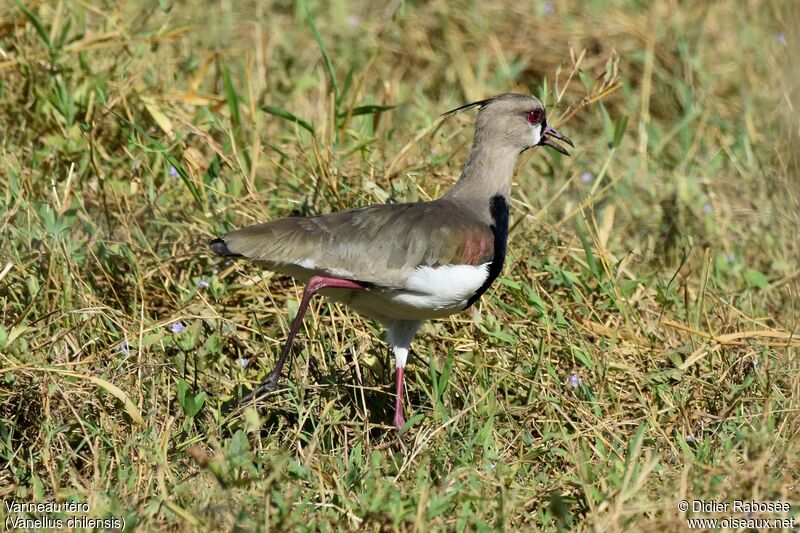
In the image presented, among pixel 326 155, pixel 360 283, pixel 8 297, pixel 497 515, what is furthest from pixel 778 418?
pixel 8 297

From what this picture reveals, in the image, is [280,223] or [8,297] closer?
[280,223]

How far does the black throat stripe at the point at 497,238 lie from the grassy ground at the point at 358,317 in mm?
280

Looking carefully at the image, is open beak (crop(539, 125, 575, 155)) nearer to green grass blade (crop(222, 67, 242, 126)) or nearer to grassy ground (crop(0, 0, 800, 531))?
grassy ground (crop(0, 0, 800, 531))

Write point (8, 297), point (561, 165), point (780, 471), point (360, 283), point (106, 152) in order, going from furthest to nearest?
point (561, 165)
point (106, 152)
point (8, 297)
point (360, 283)
point (780, 471)

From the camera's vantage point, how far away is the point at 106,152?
17.3 ft

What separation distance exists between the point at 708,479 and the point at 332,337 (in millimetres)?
1621

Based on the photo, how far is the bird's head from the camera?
14.8 ft

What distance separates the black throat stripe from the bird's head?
260 mm

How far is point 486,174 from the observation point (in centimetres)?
445

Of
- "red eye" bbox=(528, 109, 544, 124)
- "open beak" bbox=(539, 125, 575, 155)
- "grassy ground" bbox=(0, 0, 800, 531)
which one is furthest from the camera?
"open beak" bbox=(539, 125, 575, 155)

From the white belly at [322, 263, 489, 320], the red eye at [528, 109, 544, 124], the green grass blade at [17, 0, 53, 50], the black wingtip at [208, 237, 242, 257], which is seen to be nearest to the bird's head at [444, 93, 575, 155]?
the red eye at [528, 109, 544, 124]

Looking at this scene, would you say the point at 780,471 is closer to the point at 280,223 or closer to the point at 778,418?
the point at 778,418

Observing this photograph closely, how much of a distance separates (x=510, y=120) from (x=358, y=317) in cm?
103

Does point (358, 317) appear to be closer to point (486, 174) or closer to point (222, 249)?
point (486, 174)
